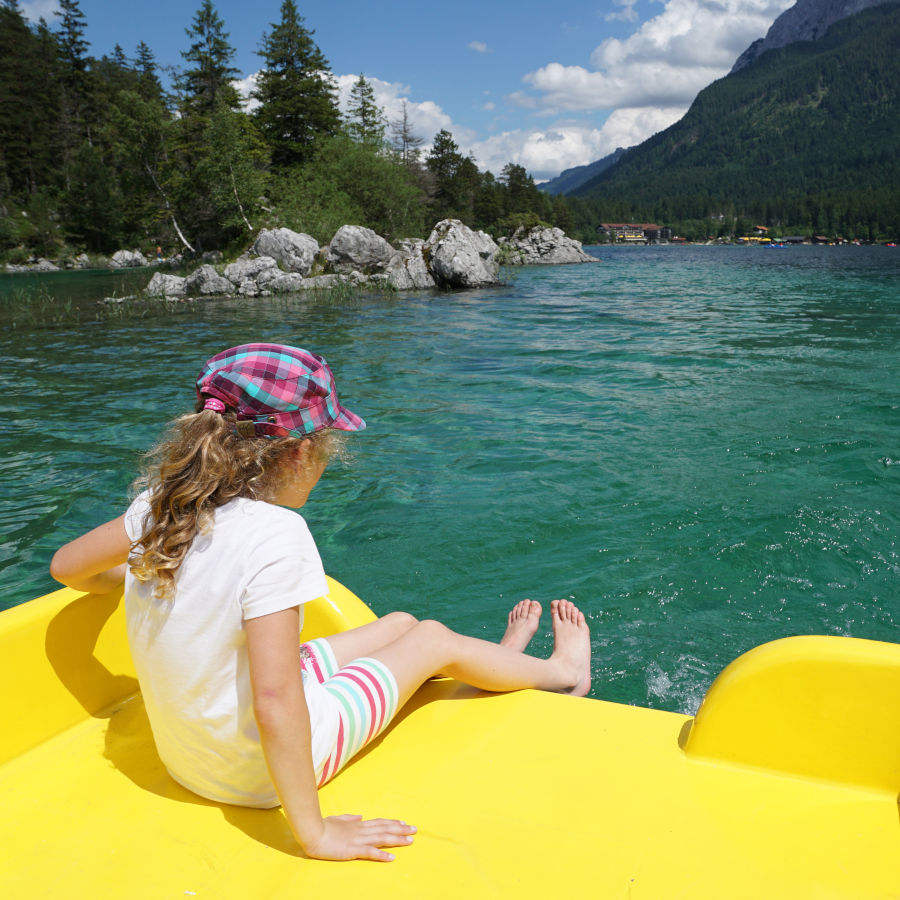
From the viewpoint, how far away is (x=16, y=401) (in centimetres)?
857

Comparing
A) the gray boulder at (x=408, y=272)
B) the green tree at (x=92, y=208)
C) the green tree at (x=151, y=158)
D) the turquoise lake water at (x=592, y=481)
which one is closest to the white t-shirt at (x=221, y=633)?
the turquoise lake water at (x=592, y=481)

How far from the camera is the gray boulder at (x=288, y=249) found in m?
25.5

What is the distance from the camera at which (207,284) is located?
2286 centimetres

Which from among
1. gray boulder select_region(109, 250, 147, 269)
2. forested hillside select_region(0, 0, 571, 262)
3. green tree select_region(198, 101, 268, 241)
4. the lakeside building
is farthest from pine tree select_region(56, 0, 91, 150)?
the lakeside building

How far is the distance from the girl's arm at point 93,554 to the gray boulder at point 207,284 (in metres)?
22.7

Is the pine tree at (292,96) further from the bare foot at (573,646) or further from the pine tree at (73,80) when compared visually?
the bare foot at (573,646)

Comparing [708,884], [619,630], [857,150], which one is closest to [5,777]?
[708,884]

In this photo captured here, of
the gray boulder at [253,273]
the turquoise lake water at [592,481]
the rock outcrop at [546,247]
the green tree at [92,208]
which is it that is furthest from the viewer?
the rock outcrop at [546,247]

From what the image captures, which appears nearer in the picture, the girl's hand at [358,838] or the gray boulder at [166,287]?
the girl's hand at [358,838]

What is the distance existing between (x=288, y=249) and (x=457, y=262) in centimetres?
638

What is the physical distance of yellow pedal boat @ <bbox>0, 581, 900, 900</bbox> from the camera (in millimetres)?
1440

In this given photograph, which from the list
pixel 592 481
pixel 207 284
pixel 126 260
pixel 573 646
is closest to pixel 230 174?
pixel 207 284

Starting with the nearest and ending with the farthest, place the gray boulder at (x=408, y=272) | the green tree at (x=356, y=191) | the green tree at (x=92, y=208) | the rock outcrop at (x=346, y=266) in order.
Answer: the rock outcrop at (x=346, y=266), the gray boulder at (x=408, y=272), the green tree at (x=356, y=191), the green tree at (x=92, y=208)

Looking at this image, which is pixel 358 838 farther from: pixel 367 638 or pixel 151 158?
pixel 151 158
